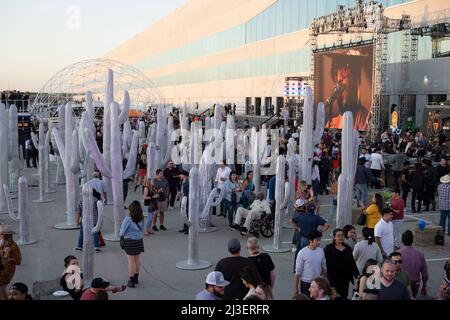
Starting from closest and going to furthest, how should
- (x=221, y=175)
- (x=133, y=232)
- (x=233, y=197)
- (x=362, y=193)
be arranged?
(x=133, y=232)
(x=233, y=197)
(x=221, y=175)
(x=362, y=193)

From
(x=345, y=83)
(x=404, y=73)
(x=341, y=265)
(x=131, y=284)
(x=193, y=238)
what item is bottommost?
(x=131, y=284)

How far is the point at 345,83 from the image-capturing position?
29.2m

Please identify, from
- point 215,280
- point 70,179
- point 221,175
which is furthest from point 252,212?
point 215,280

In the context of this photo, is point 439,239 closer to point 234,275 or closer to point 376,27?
point 234,275

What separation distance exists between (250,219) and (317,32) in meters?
21.5

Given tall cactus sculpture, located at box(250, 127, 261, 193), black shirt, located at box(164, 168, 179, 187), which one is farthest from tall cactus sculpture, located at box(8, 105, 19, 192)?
tall cactus sculpture, located at box(250, 127, 261, 193)

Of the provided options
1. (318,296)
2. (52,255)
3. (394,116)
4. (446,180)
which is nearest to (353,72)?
(394,116)

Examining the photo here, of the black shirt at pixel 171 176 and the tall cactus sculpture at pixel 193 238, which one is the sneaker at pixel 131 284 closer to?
the tall cactus sculpture at pixel 193 238

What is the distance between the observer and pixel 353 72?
28.4m

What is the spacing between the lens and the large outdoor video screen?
27.4 meters

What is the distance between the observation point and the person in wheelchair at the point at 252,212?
11148mm

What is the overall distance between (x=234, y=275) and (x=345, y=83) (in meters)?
25.1
